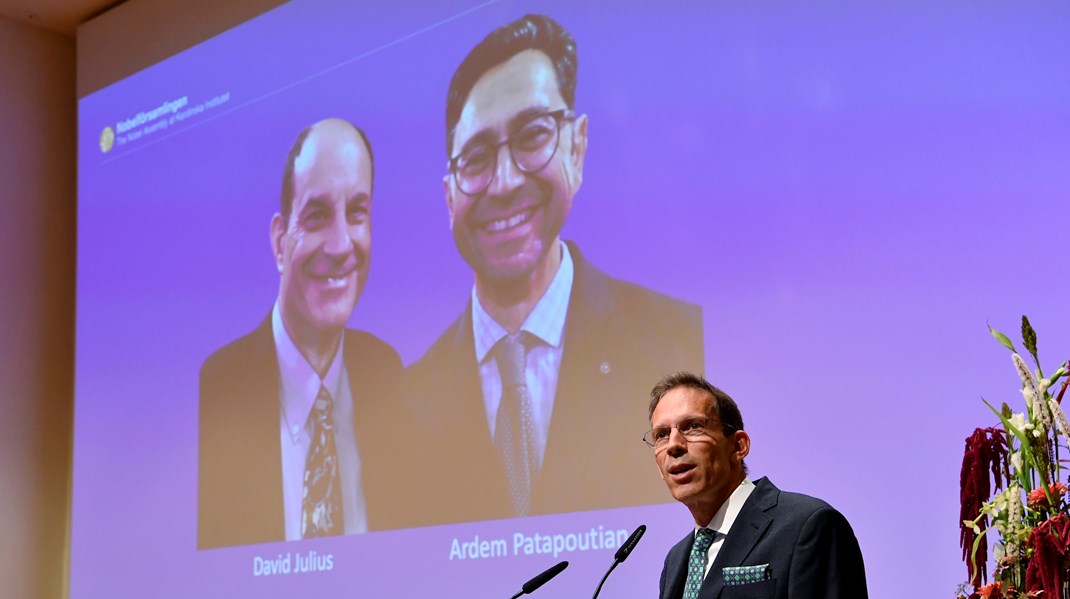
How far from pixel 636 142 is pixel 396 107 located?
1.26m

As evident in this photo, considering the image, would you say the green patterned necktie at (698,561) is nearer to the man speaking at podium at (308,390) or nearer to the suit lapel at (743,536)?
the suit lapel at (743,536)

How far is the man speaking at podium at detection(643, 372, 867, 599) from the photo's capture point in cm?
230

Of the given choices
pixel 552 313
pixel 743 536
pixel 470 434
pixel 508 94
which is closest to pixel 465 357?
pixel 470 434

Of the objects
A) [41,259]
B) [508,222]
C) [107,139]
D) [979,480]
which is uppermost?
[107,139]

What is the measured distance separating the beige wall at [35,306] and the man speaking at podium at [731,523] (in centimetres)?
480

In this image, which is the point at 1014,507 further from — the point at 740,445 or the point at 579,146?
the point at 579,146

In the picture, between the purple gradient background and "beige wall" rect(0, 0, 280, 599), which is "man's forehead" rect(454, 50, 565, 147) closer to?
the purple gradient background

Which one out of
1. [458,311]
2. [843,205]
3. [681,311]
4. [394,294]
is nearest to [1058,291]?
[843,205]

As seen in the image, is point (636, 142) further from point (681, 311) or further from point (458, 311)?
point (458, 311)

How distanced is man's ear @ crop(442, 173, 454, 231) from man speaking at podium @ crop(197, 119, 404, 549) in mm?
413

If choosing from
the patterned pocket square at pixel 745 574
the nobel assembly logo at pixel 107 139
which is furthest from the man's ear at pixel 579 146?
the nobel assembly logo at pixel 107 139

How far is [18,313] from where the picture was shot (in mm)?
6652

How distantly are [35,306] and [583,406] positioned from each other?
3543mm

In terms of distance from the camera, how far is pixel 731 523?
97.7 inches
